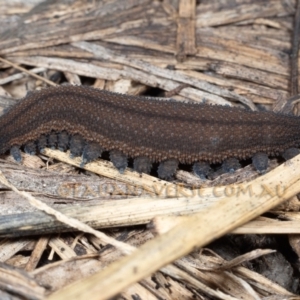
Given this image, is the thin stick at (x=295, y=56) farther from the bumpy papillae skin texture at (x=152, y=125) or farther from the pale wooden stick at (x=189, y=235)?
the pale wooden stick at (x=189, y=235)

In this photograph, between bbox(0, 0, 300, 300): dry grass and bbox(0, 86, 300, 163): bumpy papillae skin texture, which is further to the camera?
bbox(0, 86, 300, 163): bumpy papillae skin texture

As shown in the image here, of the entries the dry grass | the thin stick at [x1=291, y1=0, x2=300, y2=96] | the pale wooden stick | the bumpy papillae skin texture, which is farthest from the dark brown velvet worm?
the thin stick at [x1=291, y1=0, x2=300, y2=96]

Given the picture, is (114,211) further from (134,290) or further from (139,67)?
(139,67)

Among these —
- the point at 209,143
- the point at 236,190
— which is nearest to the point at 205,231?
Result: the point at 236,190

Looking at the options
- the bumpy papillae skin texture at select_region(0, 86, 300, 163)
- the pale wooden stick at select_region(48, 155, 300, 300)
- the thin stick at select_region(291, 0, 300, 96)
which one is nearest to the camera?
the pale wooden stick at select_region(48, 155, 300, 300)

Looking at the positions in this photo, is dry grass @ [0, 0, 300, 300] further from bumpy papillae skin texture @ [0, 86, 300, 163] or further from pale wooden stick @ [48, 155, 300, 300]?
bumpy papillae skin texture @ [0, 86, 300, 163]

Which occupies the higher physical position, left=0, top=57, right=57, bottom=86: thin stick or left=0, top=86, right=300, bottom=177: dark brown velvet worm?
left=0, top=57, right=57, bottom=86: thin stick
